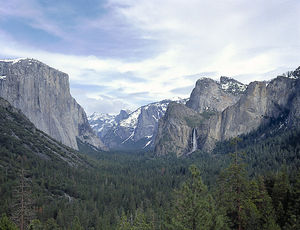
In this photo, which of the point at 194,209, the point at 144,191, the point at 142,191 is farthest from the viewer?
the point at 144,191

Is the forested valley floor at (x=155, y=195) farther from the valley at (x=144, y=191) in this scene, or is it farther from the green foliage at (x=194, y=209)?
the valley at (x=144, y=191)

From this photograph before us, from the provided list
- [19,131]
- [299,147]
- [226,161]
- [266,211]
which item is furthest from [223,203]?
[226,161]

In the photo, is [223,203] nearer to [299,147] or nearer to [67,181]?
[67,181]

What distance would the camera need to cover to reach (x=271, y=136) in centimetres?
19625

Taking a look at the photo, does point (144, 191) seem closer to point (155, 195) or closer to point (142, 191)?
point (142, 191)

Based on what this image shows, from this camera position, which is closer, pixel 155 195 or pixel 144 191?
pixel 155 195

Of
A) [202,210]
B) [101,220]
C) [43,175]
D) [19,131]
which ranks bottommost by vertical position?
[101,220]

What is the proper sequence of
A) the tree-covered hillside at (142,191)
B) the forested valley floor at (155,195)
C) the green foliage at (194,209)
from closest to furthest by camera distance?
the green foliage at (194,209) < the forested valley floor at (155,195) < the tree-covered hillside at (142,191)

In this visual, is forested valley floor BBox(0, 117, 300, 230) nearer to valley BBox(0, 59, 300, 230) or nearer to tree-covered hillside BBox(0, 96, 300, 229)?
tree-covered hillside BBox(0, 96, 300, 229)

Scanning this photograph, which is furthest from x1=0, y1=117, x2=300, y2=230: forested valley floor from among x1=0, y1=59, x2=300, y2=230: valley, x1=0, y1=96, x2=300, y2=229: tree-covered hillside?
x1=0, y1=59, x2=300, y2=230: valley

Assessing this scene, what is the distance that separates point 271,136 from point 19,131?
167686 mm

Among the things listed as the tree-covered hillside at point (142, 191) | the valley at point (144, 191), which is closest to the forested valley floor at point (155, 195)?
the tree-covered hillside at point (142, 191)

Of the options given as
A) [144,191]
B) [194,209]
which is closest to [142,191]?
[144,191]

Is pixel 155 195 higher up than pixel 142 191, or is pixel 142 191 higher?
pixel 142 191
